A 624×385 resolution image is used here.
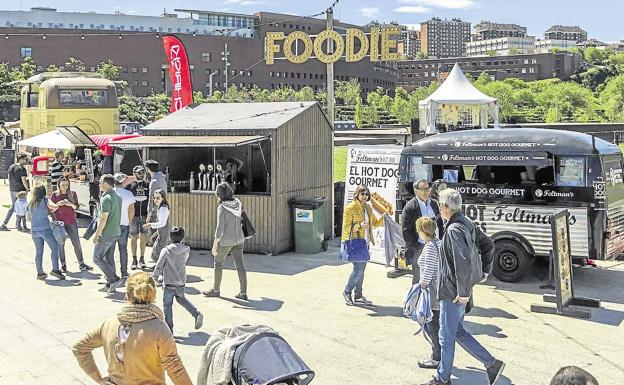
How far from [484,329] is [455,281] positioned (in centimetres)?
286

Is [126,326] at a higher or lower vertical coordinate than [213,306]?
higher

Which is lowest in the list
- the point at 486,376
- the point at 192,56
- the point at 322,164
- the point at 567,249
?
the point at 486,376

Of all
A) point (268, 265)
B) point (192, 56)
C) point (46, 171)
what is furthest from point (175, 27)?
point (268, 265)

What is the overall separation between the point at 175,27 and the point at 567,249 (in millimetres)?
114381

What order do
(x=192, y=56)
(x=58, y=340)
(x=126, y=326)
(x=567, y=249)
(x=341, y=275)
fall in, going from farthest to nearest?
(x=192, y=56) → (x=341, y=275) → (x=567, y=249) → (x=58, y=340) → (x=126, y=326)

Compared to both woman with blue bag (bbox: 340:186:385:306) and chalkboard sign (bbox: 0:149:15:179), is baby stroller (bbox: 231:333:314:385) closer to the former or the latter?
woman with blue bag (bbox: 340:186:385:306)

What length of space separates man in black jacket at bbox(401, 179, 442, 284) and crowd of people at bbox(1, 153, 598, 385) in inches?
0.5

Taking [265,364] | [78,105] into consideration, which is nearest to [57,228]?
[265,364]

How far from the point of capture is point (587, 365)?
25.0 feet

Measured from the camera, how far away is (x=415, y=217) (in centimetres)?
943

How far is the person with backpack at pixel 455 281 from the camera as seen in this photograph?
21.3 feet

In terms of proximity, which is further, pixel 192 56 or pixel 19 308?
pixel 192 56

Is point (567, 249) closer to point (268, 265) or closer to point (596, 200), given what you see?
point (596, 200)

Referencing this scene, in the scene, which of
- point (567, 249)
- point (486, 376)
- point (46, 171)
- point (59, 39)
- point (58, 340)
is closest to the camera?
point (486, 376)
